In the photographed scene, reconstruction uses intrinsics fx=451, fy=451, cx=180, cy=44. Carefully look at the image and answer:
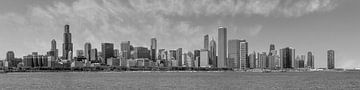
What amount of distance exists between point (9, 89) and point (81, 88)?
1465 cm

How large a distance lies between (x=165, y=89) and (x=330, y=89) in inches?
1419

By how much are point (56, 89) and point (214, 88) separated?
111 ft

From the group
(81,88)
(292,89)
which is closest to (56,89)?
(81,88)

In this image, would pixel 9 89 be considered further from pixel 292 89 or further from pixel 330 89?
pixel 330 89

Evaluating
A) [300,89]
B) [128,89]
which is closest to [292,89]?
[300,89]

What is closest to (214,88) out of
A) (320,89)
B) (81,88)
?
(320,89)

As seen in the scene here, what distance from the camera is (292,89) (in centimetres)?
9719

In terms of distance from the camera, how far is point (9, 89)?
Answer: 93.8 meters

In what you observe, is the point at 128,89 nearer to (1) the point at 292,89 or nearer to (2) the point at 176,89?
(2) the point at 176,89

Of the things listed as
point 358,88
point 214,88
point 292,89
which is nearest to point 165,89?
point 214,88

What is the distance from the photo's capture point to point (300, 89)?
97.6 metres

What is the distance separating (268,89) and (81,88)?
40.3 m

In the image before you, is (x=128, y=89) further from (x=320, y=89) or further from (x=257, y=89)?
(x=320, y=89)

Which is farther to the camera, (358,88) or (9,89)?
(358,88)
